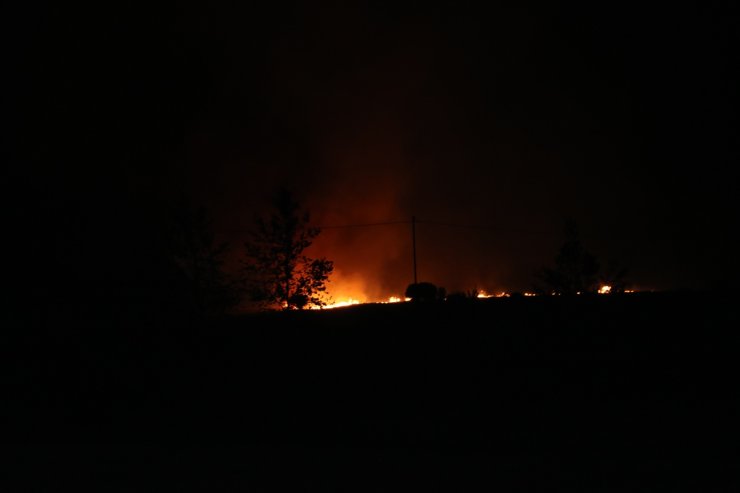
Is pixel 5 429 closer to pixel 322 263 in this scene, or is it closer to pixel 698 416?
pixel 698 416

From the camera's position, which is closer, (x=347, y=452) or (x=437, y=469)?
(x=437, y=469)

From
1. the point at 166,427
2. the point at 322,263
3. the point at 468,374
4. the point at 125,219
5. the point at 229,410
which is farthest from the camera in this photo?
the point at 322,263

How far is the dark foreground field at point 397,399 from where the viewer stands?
18.3 ft

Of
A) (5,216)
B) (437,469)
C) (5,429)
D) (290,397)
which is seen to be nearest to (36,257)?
(5,216)

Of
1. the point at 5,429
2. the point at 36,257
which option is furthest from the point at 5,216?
the point at 5,429

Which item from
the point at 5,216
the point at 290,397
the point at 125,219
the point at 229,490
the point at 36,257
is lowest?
the point at 229,490

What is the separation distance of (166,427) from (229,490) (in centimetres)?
351

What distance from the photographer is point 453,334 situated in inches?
428

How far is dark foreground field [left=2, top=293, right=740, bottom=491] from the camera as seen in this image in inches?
219

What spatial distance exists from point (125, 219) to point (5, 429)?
16446mm

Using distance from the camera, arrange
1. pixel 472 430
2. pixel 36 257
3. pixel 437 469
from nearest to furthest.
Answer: pixel 437 469 < pixel 472 430 < pixel 36 257

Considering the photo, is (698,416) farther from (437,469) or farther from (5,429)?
(5,429)

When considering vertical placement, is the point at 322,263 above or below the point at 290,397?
above

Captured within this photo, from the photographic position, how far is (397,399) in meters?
9.23
